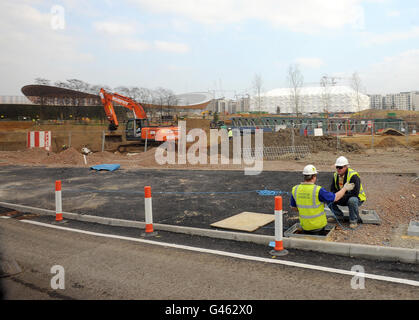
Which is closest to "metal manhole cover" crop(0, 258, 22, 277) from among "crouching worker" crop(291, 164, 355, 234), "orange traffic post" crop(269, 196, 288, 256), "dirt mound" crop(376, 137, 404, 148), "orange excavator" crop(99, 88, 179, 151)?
"orange traffic post" crop(269, 196, 288, 256)

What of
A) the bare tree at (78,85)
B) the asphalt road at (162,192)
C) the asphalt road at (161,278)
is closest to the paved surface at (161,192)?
the asphalt road at (162,192)

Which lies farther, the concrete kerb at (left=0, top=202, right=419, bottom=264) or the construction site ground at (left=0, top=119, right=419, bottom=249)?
the construction site ground at (left=0, top=119, right=419, bottom=249)

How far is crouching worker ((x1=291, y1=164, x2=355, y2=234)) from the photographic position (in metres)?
6.58

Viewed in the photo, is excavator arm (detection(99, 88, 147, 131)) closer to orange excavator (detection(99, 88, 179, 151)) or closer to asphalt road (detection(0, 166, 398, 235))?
orange excavator (detection(99, 88, 179, 151))

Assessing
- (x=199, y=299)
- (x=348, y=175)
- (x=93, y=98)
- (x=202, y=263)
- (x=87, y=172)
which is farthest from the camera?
(x=93, y=98)

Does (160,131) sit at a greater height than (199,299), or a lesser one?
greater

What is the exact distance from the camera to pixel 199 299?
4770 mm

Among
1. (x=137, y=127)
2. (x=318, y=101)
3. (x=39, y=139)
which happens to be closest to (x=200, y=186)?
(x=137, y=127)

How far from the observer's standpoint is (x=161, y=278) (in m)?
5.51

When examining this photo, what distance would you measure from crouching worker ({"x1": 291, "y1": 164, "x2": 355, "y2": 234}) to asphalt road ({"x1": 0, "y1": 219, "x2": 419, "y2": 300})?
1410 mm

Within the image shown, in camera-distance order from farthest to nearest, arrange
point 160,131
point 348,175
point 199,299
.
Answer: point 160,131 → point 348,175 → point 199,299

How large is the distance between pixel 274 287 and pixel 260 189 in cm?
817
